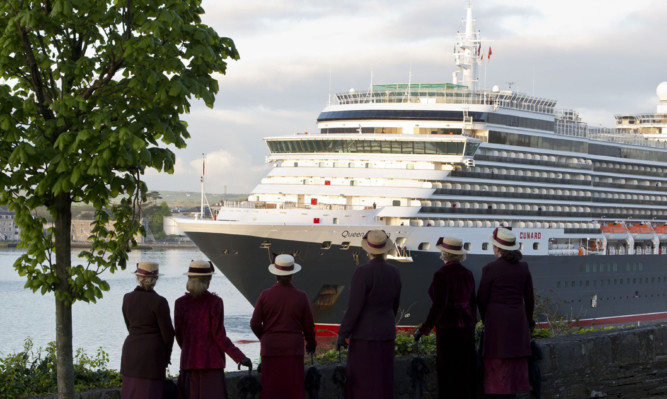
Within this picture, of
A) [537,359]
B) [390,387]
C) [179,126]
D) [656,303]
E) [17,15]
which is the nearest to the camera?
[17,15]

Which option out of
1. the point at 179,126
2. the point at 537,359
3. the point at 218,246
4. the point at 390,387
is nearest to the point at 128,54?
the point at 179,126

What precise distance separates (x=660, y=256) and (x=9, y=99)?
4152 cm

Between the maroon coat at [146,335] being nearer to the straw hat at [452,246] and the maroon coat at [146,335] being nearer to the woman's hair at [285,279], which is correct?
the woman's hair at [285,279]

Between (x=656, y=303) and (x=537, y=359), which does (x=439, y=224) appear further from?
(x=537, y=359)

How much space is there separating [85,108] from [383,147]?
87.8 feet

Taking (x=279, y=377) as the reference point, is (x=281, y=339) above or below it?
above

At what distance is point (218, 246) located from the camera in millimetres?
32125

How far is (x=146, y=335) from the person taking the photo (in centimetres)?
741

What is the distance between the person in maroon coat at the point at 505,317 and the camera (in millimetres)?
8750

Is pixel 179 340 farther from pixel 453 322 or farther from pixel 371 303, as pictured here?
pixel 453 322

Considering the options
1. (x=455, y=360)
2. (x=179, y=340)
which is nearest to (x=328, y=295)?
(x=455, y=360)

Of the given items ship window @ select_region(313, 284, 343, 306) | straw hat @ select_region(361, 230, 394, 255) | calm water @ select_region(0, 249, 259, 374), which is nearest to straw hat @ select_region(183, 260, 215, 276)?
straw hat @ select_region(361, 230, 394, 255)

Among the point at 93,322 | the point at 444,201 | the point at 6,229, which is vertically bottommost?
the point at 93,322

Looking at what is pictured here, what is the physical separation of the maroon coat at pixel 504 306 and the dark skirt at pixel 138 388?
10.2ft
